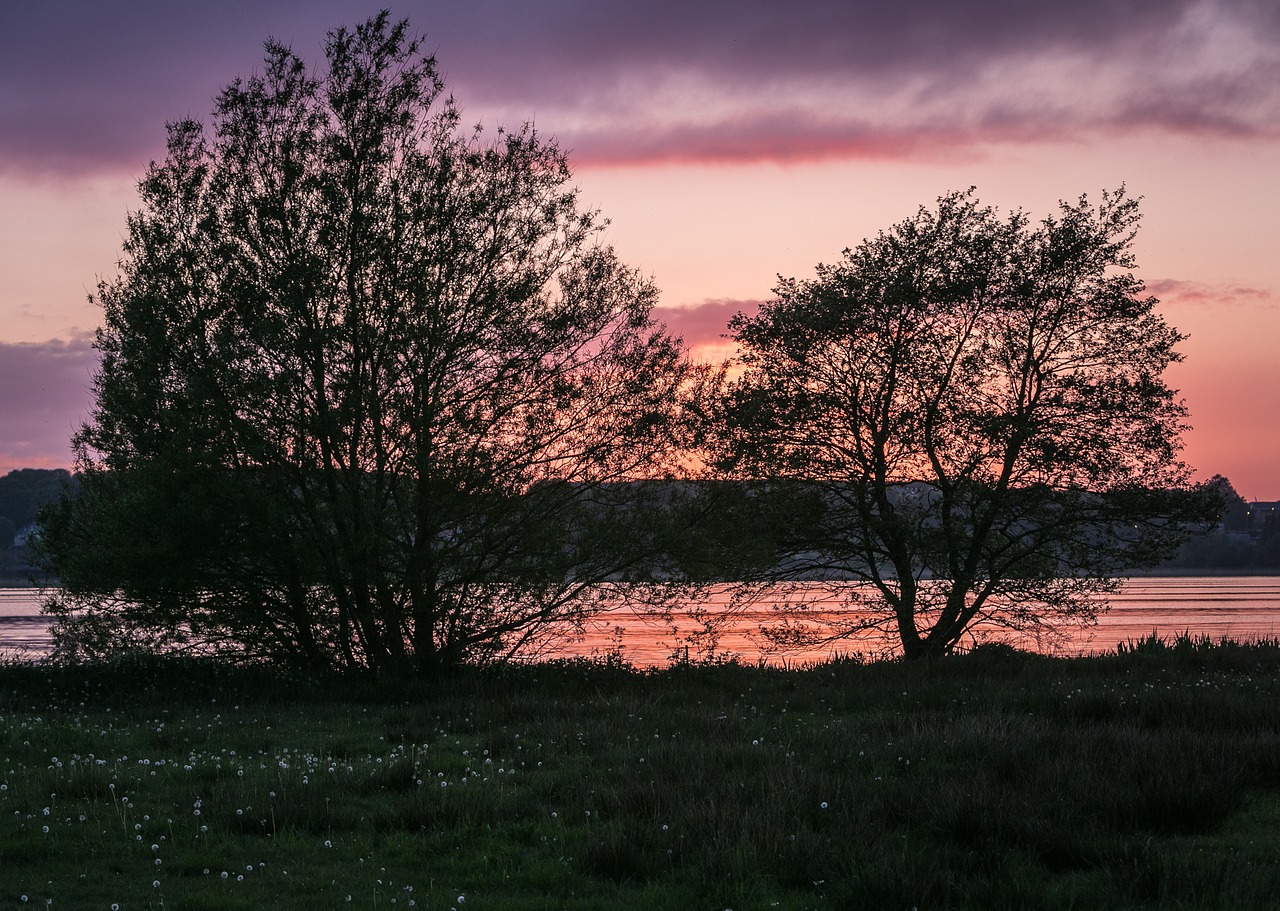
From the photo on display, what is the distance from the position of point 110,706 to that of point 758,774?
12.7 m

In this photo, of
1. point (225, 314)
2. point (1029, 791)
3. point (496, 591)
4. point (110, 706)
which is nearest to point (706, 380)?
point (496, 591)

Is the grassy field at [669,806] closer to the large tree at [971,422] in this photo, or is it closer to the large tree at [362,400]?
the large tree at [362,400]

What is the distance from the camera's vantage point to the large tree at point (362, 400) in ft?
59.6

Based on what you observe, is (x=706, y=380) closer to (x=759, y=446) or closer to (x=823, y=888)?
(x=759, y=446)

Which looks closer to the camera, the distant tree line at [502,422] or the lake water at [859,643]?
the distant tree line at [502,422]

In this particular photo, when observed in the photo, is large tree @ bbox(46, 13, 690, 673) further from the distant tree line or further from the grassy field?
the grassy field

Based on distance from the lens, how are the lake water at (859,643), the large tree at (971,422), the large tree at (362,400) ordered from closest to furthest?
the large tree at (362,400) < the large tree at (971,422) < the lake water at (859,643)

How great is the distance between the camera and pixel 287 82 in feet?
64.8

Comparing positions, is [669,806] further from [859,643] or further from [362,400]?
[859,643]

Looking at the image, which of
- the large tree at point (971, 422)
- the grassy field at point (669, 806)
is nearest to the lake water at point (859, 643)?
the large tree at point (971, 422)

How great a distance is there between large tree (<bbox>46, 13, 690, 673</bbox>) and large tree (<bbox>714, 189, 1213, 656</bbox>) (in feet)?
14.9

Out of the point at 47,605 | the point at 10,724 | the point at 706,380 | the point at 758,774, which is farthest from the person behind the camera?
the point at 706,380

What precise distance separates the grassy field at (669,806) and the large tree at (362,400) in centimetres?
393

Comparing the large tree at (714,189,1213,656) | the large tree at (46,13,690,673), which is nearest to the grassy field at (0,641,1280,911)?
the large tree at (46,13,690,673)
